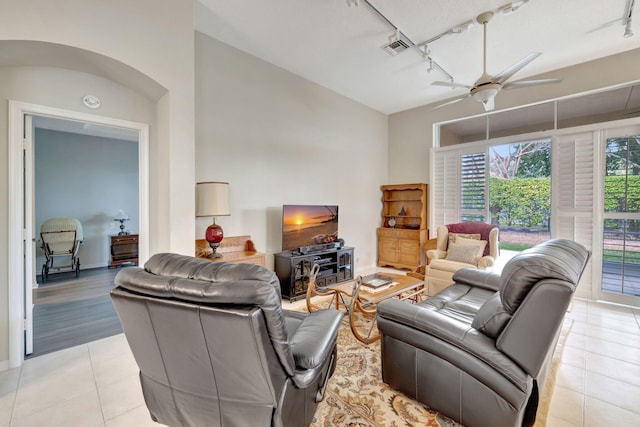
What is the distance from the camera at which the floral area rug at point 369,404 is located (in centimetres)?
169

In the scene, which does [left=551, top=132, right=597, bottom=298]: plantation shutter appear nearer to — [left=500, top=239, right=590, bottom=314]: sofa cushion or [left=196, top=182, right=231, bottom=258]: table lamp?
[left=500, top=239, right=590, bottom=314]: sofa cushion

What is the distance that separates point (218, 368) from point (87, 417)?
1.33 m

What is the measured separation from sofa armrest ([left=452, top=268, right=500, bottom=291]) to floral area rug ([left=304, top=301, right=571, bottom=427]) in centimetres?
76

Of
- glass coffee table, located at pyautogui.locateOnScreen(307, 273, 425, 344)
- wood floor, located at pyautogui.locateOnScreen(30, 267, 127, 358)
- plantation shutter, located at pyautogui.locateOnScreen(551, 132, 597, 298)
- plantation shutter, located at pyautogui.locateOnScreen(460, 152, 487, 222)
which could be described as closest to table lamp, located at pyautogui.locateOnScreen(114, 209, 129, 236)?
wood floor, located at pyautogui.locateOnScreen(30, 267, 127, 358)

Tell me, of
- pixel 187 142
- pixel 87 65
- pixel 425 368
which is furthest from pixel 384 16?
pixel 425 368

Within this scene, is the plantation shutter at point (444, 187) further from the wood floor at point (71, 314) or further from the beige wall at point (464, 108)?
the wood floor at point (71, 314)

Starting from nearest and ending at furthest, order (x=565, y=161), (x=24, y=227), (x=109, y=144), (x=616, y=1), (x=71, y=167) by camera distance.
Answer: (x=24, y=227) → (x=616, y=1) → (x=565, y=161) → (x=71, y=167) → (x=109, y=144)

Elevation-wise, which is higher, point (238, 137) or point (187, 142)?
point (238, 137)

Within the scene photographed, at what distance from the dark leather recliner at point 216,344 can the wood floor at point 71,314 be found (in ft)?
6.65

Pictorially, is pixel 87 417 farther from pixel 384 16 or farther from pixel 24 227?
pixel 384 16

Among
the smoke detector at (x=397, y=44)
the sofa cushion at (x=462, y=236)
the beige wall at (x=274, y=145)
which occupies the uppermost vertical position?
the smoke detector at (x=397, y=44)

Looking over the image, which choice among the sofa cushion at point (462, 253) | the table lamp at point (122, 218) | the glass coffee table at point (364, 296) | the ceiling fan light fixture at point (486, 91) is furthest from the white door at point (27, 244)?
the sofa cushion at point (462, 253)

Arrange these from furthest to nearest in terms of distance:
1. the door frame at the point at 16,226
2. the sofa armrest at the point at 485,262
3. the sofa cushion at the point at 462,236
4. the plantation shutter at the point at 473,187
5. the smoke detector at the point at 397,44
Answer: the plantation shutter at the point at 473,187, the sofa cushion at the point at 462,236, the sofa armrest at the point at 485,262, the smoke detector at the point at 397,44, the door frame at the point at 16,226

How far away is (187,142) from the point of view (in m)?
2.81
